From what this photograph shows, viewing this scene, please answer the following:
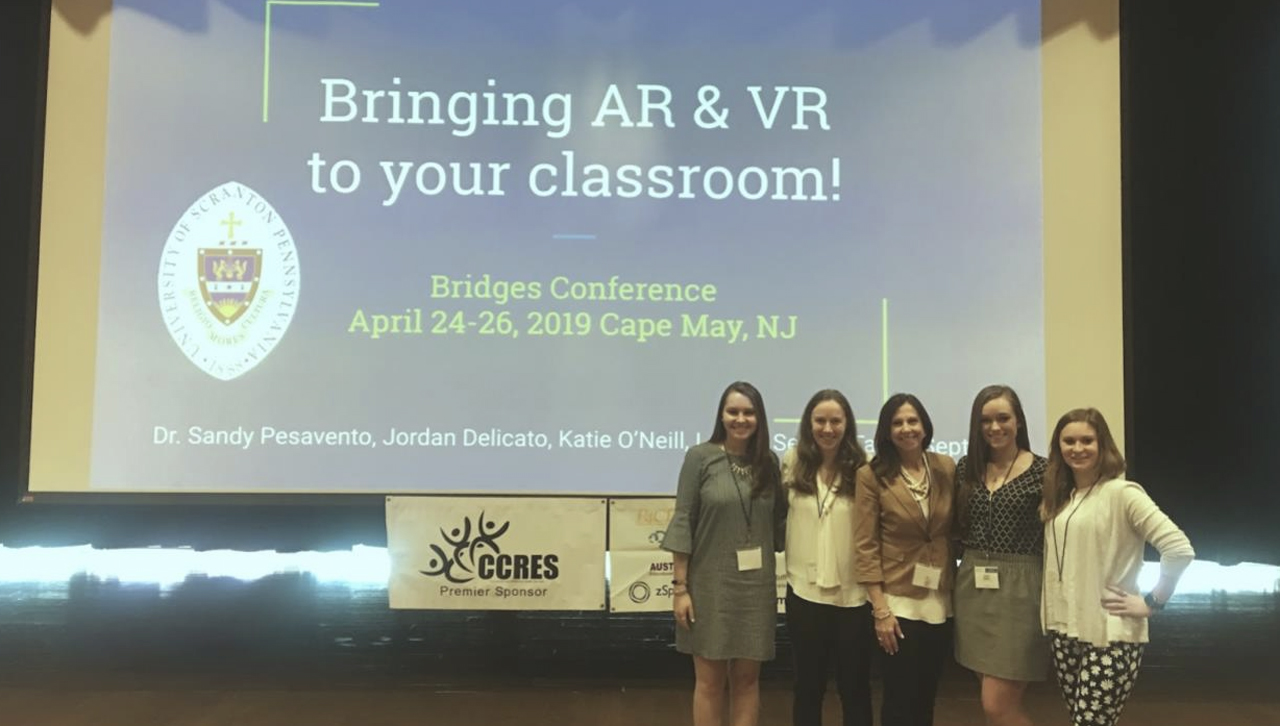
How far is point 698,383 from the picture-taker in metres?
3.24

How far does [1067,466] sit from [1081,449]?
8cm

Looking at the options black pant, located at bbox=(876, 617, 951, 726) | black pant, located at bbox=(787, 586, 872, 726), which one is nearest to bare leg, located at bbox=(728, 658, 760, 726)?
black pant, located at bbox=(787, 586, 872, 726)

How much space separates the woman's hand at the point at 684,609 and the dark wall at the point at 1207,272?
226 cm

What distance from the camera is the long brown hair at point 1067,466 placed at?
196 centimetres

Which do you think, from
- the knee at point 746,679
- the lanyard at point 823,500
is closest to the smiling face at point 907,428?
the lanyard at point 823,500

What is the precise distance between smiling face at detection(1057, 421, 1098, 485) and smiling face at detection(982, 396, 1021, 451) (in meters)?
0.12

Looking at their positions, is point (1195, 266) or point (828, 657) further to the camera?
point (1195, 266)

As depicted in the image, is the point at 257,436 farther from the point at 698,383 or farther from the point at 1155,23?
the point at 1155,23

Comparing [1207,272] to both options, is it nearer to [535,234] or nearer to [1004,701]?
[1004,701]

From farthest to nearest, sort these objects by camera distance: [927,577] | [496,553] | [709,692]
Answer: [496,553] → [709,692] → [927,577]

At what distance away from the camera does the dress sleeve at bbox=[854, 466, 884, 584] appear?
82.7 inches

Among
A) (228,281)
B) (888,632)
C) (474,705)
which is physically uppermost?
(228,281)

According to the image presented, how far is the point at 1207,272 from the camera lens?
11.2 ft

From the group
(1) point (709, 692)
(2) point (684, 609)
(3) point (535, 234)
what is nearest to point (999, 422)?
(2) point (684, 609)
